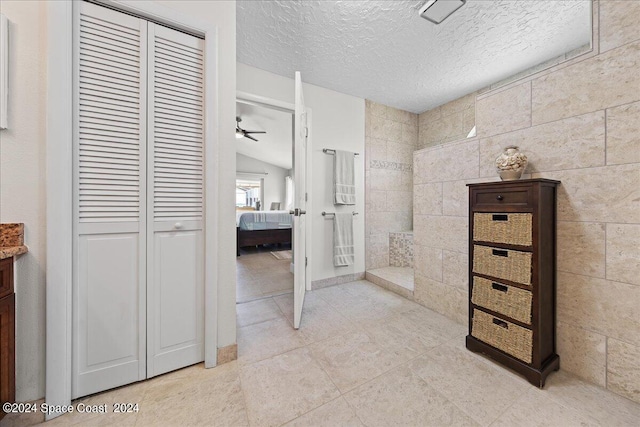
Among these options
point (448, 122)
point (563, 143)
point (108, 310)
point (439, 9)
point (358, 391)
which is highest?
point (439, 9)

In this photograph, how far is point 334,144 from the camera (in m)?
2.88

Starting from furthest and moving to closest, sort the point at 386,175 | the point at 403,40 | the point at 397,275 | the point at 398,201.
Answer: the point at 398,201 → the point at 386,175 → the point at 397,275 → the point at 403,40

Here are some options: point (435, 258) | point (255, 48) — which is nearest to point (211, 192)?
point (255, 48)

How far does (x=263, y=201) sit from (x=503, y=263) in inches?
295

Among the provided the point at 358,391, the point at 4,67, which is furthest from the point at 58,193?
the point at 358,391

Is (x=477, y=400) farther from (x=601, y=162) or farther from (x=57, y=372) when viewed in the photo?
(x=57, y=372)

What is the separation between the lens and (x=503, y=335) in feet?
4.47

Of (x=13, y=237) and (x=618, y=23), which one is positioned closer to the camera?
(x=13, y=237)

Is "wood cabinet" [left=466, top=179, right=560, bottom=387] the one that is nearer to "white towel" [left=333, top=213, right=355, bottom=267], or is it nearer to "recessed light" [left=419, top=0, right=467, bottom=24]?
"recessed light" [left=419, top=0, right=467, bottom=24]

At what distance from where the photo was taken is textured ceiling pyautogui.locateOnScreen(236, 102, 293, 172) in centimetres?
414

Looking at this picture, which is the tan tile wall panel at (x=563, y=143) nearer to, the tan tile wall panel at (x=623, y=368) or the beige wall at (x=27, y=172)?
the tan tile wall panel at (x=623, y=368)

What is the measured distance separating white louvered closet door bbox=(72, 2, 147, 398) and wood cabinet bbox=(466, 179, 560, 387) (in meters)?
2.04

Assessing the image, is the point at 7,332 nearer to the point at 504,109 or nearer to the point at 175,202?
the point at 175,202

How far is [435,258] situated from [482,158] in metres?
0.95
